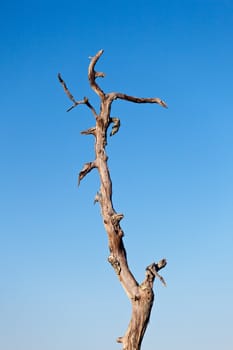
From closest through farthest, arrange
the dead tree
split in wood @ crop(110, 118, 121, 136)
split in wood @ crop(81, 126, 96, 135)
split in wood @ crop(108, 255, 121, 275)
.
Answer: the dead tree < split in wood @ crop(108, 255, 121, 275) < split in wood @ crop(81, 126, 96, 135) < split in wood @ crop(110, 118, 121, 136)

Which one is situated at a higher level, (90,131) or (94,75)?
(94,75)

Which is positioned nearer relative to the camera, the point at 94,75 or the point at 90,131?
the point at 94,75

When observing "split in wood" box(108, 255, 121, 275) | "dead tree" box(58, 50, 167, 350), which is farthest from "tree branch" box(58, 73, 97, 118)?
"split in wood" box(108, 255, 121, 275)

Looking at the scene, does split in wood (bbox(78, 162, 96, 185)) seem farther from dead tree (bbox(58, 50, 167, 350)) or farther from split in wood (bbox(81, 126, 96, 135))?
split in wood (bbox(81, 126, 96, 135))

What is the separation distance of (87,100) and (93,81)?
51cm

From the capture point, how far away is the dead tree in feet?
47.4

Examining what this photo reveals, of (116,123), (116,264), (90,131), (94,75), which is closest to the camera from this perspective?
(116,264)

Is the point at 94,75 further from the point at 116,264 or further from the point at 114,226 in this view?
the point at 116,264

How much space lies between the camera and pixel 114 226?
15086 millimetres

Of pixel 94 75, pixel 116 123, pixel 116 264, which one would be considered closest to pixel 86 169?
pixel 116 123

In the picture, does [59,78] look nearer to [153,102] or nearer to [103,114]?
[103,114]

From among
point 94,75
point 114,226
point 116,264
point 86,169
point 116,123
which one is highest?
point 94,75

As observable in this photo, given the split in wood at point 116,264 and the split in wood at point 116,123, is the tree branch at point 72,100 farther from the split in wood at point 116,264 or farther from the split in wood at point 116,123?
the split in wood at point 116,264

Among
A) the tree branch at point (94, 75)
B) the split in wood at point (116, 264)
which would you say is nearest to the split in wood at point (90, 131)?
the tree branch at point (94, 75)
